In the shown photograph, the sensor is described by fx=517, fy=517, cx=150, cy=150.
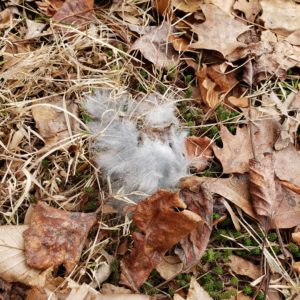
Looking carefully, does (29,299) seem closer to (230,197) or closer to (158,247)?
(158,247)

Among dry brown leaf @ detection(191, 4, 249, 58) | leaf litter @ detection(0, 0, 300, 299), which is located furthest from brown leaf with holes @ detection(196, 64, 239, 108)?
dry brown leaf @ detection(191, 4, 249, 58)

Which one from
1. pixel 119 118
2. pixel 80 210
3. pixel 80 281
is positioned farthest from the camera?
pixel 119 118

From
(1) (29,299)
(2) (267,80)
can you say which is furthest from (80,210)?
(2) (267,80)

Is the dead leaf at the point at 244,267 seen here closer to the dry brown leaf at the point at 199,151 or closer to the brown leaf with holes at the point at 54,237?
the dry brown leaf at the point at 199,151

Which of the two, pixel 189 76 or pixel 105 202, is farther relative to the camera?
pixel 189 76

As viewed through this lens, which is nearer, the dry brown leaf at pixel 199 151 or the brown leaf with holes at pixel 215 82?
the dry brown leaf at pixel 199 151

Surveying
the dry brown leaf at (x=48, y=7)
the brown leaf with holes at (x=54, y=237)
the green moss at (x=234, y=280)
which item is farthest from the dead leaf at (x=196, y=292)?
the dry brown leaf at (x=48, y=7)

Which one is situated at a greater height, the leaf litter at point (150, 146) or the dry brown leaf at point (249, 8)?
the dry brown leaf at point (249, 8)

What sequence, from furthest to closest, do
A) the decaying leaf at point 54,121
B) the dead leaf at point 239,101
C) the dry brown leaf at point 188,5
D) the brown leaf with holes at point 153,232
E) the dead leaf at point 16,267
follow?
the dry brown leaf at point 188,5 → the dead leaf at point 239,101 → the decaying leaf at point 54,121 → the brown leaf with holes at point 153,232 → the dead leaf at point 16,267
